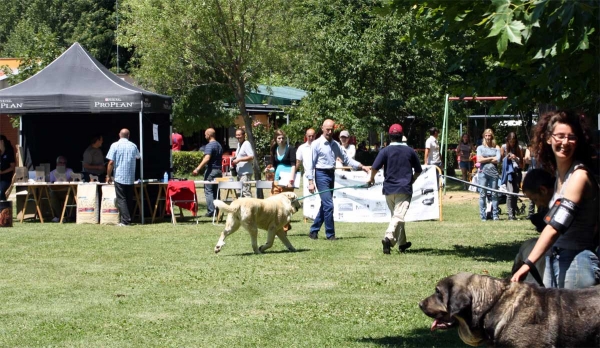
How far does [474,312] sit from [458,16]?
16.2ft

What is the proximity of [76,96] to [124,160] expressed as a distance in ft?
5.76

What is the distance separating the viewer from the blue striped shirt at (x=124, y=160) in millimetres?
17781

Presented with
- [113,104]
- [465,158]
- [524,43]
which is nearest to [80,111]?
[113,104]

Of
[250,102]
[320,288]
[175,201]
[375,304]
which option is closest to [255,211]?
[320,288]

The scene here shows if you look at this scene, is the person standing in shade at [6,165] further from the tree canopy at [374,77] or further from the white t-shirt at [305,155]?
the tree canopy at [374,77]

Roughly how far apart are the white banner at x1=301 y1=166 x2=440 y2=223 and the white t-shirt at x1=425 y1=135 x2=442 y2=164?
535 centimetres

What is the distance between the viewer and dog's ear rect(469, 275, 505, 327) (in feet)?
15.2

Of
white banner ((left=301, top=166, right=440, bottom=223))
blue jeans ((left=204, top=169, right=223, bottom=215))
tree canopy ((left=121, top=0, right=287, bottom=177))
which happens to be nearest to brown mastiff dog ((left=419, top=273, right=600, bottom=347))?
white banner ((left=301, top=166, right=440, bottom=223))

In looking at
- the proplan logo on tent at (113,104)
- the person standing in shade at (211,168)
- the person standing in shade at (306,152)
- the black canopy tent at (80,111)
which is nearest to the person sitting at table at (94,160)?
the black canopy tent at (80,111)

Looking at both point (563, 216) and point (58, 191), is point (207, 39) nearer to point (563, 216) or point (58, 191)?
point (58, 191)

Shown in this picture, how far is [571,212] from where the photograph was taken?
4.93 metres

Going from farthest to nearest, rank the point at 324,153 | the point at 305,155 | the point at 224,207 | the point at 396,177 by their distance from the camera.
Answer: the point at 305,155 → the point at 324,153 → the point at 396,177 → the point at 224,207

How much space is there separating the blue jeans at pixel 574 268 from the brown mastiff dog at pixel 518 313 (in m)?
0.41

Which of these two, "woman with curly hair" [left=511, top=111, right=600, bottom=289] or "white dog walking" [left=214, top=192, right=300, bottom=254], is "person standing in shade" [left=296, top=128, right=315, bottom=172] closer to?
"white dog walking" [left=214, top=192, right=300, bottom=254]
